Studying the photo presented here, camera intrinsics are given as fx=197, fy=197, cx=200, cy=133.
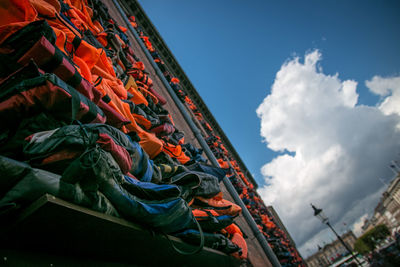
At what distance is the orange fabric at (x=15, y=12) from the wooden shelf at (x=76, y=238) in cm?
156

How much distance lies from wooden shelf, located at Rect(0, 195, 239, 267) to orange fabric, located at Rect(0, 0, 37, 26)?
1.56m

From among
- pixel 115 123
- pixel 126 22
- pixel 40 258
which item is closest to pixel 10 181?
pixel 40 258

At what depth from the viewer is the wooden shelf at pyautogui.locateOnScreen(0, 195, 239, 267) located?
0.78 m

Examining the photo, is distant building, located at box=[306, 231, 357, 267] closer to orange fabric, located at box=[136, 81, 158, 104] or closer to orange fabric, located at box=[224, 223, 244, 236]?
orange fabric, located at box=[224, 223, 244, 236]

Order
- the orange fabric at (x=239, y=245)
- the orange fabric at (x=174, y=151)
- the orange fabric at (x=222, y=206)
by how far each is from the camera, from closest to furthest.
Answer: the orange fabric at (x=239, y=245), the orange fabric at (x=222, y=206), the orange fabric at (x=174, y=151)

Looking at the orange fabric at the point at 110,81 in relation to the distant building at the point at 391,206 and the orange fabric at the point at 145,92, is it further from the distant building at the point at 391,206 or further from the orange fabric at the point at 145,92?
the distant building at the point at 391,206

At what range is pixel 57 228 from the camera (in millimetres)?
898

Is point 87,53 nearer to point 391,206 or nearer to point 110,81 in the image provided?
point 110,81

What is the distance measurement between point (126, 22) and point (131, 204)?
8.23 metres

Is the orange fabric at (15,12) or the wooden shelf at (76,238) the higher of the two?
the orange fabric at (15,12)

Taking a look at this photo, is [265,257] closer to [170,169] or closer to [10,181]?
[170,169]

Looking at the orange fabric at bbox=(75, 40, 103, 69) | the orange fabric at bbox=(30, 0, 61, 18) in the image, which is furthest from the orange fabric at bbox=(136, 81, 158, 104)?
the orange fabric at bbox=(30, 0, 61, 18)

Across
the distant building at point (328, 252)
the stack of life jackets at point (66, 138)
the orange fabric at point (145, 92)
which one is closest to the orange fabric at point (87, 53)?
the stack of life jackets at point (66, 138)

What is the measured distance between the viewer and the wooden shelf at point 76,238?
→ 2.57ft
